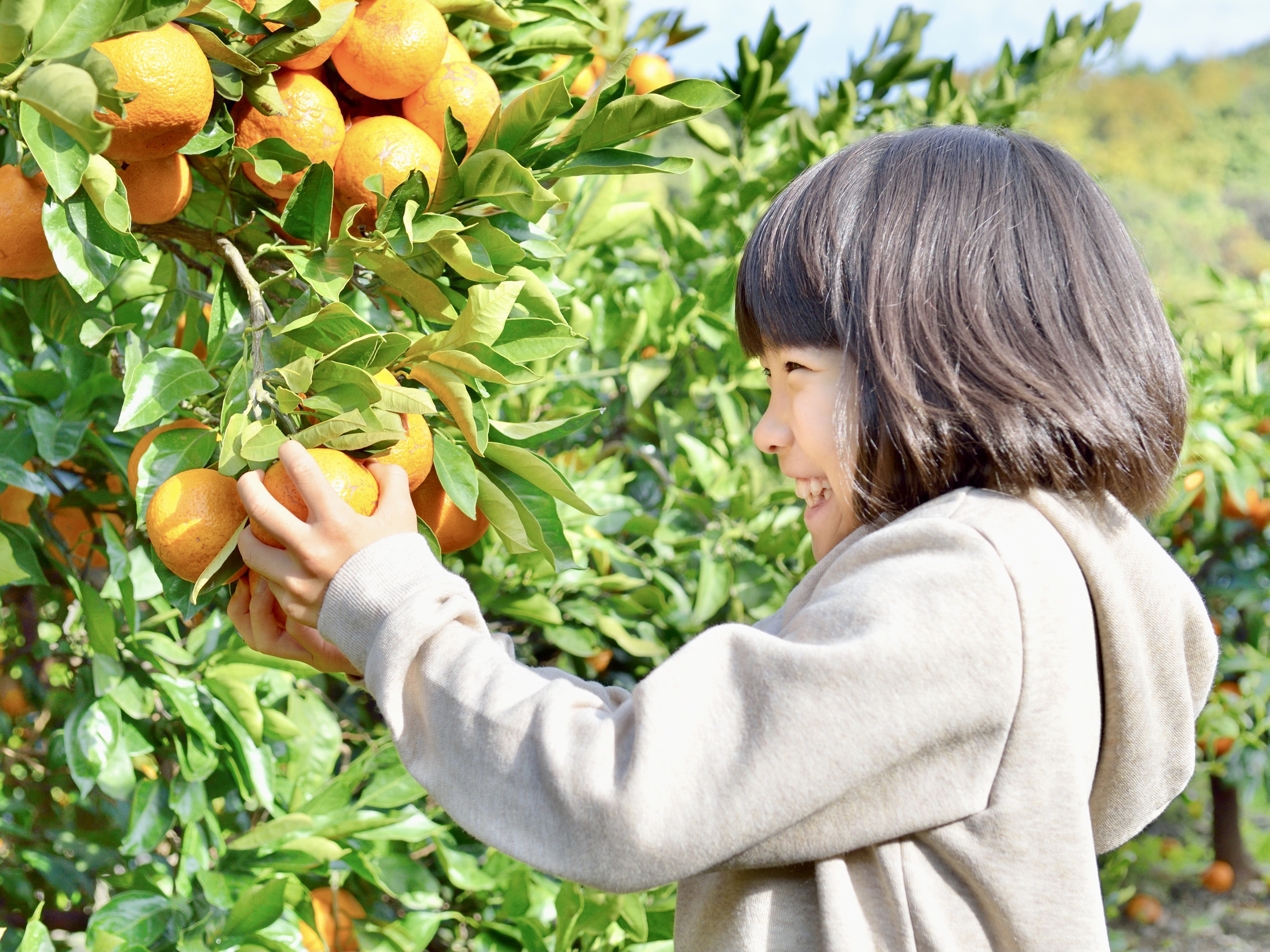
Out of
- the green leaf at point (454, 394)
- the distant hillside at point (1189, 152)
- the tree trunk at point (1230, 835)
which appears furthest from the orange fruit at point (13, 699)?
the distant hillside at point (1189, 152)

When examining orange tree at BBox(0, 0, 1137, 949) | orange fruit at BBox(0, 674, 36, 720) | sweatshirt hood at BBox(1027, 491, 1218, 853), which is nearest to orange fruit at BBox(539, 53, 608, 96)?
orange tree at BBox(0, 0, 1137, 949)

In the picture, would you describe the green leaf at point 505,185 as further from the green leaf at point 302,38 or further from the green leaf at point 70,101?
the green leaf at point 70,101

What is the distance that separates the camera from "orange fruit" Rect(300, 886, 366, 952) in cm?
114

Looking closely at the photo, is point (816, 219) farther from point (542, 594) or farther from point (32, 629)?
point (32, 629)

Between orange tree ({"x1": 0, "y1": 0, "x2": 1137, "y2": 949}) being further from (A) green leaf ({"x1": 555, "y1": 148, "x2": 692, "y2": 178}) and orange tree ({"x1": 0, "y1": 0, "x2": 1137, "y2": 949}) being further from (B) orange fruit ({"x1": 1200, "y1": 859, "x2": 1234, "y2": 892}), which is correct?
(B) orange fruit ({"x1": 1200, "y1": 859, "x2": 1234, "y2": 892})

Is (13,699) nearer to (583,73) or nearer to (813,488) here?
(583,73)

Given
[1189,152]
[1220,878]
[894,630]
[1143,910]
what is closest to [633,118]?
[894,630]

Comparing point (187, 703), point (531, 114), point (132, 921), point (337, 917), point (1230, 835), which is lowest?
point (1230, 835)

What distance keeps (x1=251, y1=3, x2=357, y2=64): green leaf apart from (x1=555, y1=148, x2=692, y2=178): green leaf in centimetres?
16

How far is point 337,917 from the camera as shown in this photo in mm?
1149

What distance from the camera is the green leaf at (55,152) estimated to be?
582 millimetres

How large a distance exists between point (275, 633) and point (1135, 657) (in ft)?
1.91

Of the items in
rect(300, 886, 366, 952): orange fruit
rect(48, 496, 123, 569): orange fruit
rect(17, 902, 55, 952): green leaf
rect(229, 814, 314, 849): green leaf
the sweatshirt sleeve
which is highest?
the sweatshirt sleeve

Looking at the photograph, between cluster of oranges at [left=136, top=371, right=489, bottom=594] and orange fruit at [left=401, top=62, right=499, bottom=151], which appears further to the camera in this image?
orange fruit at [left=401, top=62, right=499, bottom=151]
